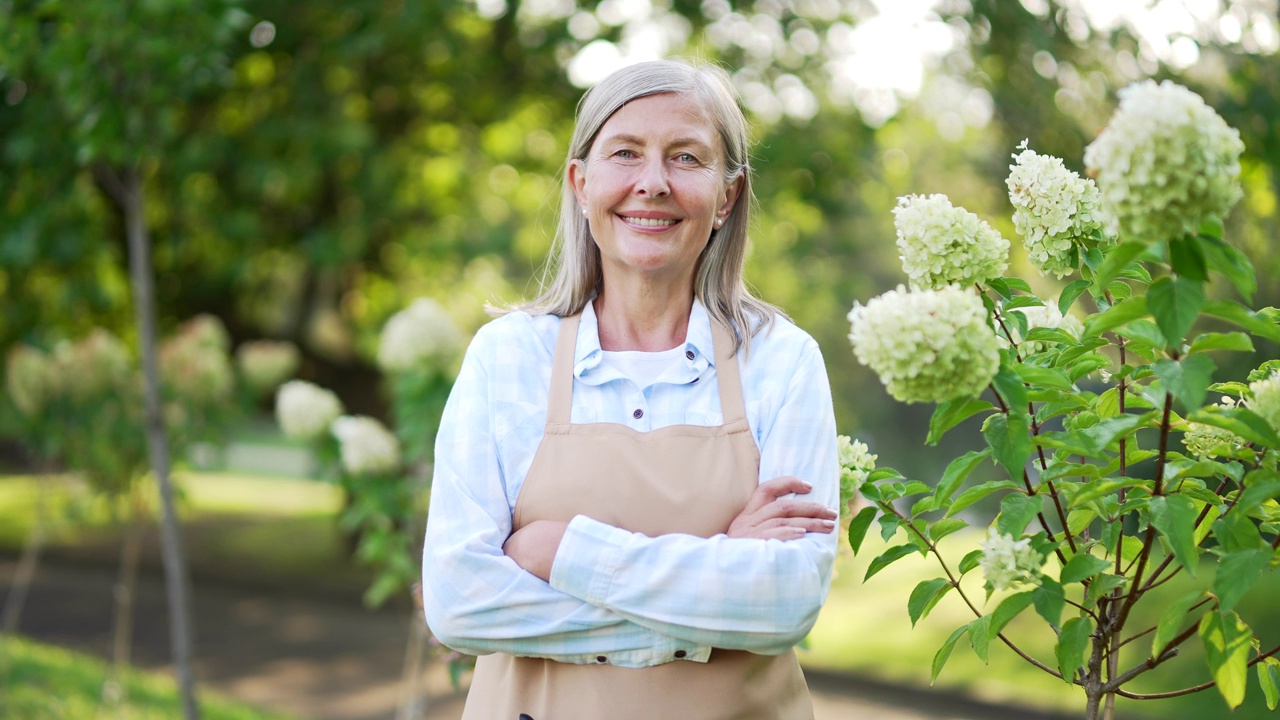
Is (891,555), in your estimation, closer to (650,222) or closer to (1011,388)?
(1011,388)

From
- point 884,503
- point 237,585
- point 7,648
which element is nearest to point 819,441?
point 884,503

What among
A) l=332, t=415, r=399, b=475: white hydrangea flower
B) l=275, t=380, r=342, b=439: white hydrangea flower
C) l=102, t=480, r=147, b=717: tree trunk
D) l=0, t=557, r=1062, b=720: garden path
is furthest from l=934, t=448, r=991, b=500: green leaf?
l=0, t=557, r=1062, b=720: garden path

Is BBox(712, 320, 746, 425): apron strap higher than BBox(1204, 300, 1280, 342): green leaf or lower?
lower

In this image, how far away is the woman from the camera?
1.71 metres

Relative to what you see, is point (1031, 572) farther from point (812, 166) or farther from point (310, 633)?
point (310, 633)

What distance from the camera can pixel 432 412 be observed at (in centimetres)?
407

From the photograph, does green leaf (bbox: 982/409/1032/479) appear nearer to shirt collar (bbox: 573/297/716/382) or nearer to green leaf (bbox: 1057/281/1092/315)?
green leaf (bbox: 1057/281/1092/315)

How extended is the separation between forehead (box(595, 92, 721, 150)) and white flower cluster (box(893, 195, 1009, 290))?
0.45 m

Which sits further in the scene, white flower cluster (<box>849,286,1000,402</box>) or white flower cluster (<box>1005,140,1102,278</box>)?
white flower cluster (<box>1005,140,1102,278</box>)

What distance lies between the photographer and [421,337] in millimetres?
3914

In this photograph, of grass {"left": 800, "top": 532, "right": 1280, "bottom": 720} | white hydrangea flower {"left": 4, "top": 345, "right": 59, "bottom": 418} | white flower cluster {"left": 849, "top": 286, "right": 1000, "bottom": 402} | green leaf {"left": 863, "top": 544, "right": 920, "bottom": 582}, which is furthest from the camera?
grass {"left": 800, "top": 532, "right": 1280, "bottom": 720}

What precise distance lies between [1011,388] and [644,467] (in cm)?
64

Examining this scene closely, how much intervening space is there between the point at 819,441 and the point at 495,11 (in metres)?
5.86

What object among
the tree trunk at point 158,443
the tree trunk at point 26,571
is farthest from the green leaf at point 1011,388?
the tree trunk at point 26,571
